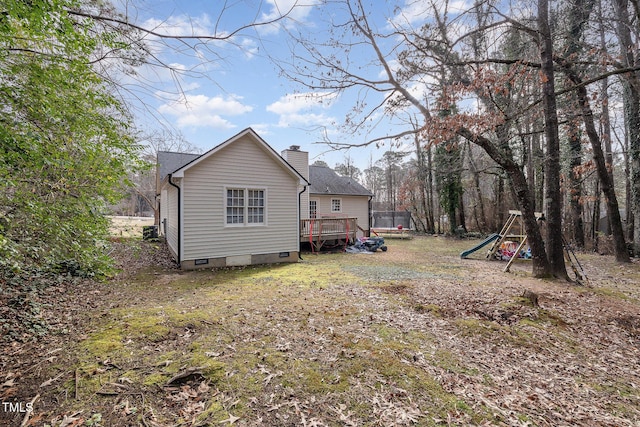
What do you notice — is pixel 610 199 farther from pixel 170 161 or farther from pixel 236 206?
pixel 170 161

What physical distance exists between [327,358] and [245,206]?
22.4 feet

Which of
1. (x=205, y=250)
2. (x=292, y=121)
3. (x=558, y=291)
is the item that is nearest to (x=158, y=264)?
(x=205, y=250)

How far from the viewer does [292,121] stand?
6332 mm

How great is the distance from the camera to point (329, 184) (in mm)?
19609

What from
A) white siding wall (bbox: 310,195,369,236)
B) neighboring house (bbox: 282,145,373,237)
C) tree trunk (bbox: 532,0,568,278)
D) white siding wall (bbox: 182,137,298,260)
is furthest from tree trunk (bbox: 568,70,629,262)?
white siding wall (bbox: 310,195,369,236)

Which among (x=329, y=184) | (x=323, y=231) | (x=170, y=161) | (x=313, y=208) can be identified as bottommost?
(x=323, y=231)

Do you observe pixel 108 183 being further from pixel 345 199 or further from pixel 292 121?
pixel 345 199

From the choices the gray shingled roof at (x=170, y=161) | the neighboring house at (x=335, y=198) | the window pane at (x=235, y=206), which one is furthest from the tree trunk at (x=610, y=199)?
the gray shingled roof at (x=170, y=161)

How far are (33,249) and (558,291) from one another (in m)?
9.00

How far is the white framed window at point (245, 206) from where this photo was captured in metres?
9.20

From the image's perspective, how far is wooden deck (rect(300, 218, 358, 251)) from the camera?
1286 cm

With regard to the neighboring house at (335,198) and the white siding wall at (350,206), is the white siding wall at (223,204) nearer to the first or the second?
→ the neighboring house at (335,198)

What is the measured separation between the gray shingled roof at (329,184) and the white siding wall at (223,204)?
26.7 feet

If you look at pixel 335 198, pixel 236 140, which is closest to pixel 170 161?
pixel 236 140
